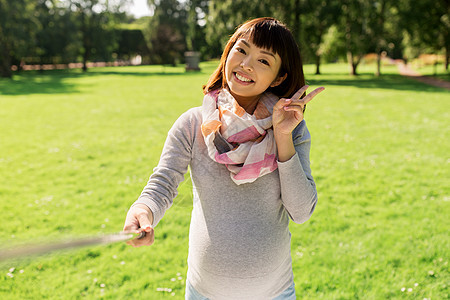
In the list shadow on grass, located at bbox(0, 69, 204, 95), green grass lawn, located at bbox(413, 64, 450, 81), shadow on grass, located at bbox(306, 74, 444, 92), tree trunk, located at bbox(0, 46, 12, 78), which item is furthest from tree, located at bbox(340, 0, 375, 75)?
tree trunk, located at bbox(0, 46, 12, 78)

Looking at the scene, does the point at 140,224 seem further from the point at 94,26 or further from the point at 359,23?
the point at 94,26

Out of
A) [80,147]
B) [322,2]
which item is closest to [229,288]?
[80,147]

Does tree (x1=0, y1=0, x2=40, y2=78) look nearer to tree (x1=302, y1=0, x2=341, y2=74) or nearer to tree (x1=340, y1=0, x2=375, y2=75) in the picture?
tree (x1=302, y1=0, x2=341, y2=74)

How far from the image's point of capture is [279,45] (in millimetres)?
1533

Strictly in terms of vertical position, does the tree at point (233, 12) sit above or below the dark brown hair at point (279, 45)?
above

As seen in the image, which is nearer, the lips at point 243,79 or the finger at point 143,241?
the finger at point 143,241

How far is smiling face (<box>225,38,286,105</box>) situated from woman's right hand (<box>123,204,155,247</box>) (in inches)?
24.9

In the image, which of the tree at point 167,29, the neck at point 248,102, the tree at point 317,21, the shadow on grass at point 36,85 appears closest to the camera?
the neck at point 248,102

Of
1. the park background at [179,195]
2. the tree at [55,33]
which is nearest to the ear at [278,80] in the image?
the park background at [179,195]

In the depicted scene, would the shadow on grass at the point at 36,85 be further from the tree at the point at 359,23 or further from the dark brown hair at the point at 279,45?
the dark brown hair at the point at 279,45

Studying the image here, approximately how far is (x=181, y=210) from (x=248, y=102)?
3.61m

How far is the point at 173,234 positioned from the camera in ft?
14.6

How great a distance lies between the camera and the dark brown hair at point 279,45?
1.52 meters

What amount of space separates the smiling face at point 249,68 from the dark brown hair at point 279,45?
0.09ft
